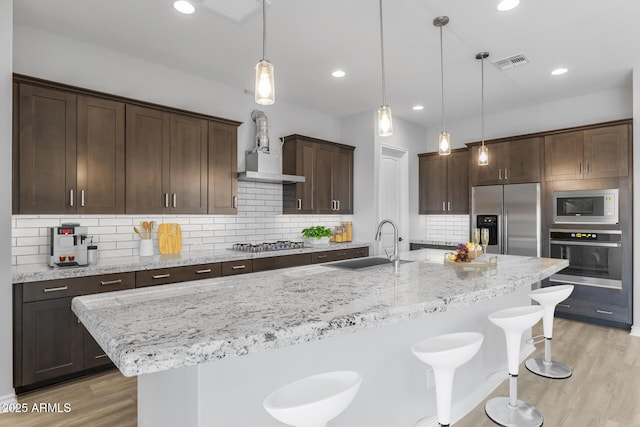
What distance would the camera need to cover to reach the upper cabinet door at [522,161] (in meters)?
4.79

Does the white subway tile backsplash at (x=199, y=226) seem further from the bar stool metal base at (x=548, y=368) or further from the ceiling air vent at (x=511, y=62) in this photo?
the bar stool metal base at (x=548, y=368)

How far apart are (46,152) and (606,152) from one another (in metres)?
5.71

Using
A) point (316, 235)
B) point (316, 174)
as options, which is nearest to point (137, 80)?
point (316, 174)

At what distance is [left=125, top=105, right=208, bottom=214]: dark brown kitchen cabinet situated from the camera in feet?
11.1

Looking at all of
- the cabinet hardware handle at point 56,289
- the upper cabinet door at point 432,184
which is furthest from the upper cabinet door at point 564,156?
the cabinet hardware handle at point 56,289

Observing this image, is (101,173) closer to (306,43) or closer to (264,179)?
(264,179)

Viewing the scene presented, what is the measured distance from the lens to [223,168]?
4.05 meters

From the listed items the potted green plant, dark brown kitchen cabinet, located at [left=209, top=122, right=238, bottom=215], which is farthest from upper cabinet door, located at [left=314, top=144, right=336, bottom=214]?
dark brown kitchen cabinet, located at [left=209, top=122, right=238, bottom=215]

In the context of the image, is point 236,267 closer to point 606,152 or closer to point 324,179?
point 324,179

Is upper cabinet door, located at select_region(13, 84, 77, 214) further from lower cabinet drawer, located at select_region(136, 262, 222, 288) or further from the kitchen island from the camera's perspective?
the kitchen island

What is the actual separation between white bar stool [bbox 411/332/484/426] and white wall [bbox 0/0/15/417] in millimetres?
2733

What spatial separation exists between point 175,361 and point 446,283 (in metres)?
1.53

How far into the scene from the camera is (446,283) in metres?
2.05

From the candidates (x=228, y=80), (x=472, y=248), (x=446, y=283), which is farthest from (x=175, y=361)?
(x=228, y=80)
